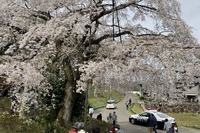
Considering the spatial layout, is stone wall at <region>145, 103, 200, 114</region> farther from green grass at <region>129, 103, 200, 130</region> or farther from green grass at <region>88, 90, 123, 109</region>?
green grass at <region>88, 90, 123, 109</region>

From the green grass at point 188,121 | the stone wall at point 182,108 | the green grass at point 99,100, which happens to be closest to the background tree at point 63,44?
the green grass at point 188,121

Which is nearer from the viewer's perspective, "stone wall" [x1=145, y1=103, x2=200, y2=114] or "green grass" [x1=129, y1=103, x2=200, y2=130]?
"green grass" [x1=129, y1=103, x2=200, y2=130]

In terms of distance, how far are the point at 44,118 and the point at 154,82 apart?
5214 mm

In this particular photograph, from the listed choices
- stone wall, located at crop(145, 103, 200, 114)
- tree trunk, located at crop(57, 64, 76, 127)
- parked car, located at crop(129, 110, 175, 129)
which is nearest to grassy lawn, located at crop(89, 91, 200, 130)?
stone wall, located at crop(145, 103, 200, 114)

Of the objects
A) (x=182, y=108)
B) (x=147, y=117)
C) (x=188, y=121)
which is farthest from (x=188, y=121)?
(x=182, y=108)

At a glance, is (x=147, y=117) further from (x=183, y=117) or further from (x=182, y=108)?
(x=182, y=108)

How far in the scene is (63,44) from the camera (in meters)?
11.4

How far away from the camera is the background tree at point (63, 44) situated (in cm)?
988

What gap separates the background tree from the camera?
9883 mm

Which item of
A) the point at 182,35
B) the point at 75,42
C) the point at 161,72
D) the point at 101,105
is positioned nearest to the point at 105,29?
the point at 75,42

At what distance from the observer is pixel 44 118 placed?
39.9ft

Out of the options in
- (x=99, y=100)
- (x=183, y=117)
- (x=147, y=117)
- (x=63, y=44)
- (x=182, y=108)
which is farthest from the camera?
(x=99, y=100)

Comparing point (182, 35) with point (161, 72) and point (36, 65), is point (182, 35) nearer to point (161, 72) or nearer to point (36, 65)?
point (161, 72)

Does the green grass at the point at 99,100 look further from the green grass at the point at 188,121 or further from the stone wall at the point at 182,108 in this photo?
the green grass at the point at 188,121
